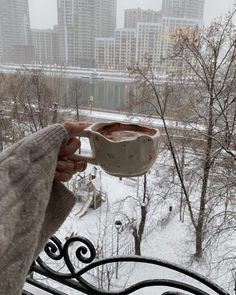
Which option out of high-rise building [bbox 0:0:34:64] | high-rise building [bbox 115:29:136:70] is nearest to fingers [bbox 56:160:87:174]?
high-rise building [bbox 115:29:136:70]

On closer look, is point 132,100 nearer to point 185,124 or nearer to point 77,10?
point 185,124

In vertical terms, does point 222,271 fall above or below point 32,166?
below

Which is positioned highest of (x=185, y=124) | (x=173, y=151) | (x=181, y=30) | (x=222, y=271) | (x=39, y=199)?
(x=181, y=30)

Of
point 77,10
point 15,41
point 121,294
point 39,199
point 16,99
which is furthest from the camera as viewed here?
point 15,41

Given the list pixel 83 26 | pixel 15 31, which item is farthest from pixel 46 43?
pixel 83 26

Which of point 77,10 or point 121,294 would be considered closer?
point 121,294

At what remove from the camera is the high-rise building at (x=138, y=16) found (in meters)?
10.3

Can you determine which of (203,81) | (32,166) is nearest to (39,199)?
(32,166)

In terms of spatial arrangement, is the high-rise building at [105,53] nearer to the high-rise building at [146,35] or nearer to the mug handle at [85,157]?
the high-rise building at [146,35]

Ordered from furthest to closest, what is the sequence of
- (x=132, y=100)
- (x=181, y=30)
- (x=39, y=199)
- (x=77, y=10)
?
1. (x=77, y=10)
2. (x=132, y=100)
3. (x=181, y=30)
4. (x=39, y=199)

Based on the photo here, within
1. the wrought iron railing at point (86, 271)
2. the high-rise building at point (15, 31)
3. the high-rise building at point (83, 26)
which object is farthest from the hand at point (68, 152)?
the high-rise building at point (15, 31)

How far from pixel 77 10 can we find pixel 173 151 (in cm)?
998

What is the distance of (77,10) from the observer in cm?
1234

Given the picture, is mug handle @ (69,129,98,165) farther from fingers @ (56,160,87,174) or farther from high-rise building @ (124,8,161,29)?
high-rise building @ (124,8,161,29)
